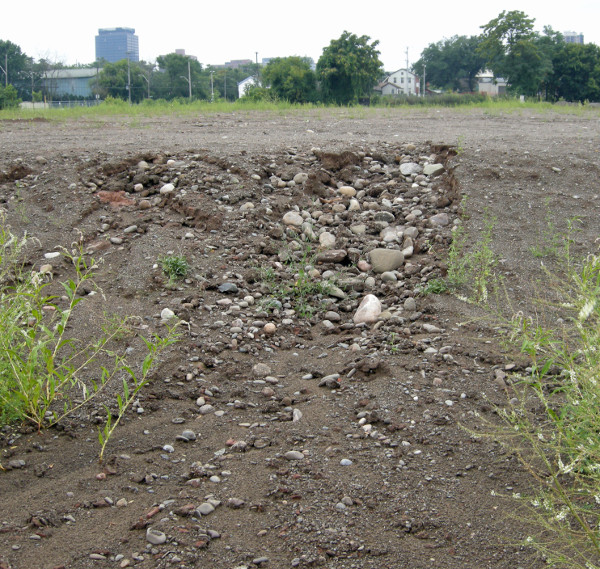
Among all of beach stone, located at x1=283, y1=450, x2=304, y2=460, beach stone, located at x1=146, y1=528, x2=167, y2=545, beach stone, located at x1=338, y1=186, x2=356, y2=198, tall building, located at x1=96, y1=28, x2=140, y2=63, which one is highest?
tall building, located at x1=96, y1=28, x2=140, y2=63

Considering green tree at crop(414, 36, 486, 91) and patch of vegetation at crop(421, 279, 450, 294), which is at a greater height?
green tree at crop(414, 36, 486, 91)

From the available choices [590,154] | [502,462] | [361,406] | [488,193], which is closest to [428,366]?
[361,406]

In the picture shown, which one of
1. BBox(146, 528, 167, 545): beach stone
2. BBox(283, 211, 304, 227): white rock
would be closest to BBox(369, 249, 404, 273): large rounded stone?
BBox(283, 211, 304, 227): white rock

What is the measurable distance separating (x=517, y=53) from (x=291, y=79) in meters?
11.4

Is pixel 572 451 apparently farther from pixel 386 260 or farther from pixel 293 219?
pixel 293 219

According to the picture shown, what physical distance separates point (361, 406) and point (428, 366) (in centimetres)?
53

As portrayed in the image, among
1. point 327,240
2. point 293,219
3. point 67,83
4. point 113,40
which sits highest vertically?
point 113,40

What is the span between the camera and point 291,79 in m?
28.2

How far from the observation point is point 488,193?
5.11 meters

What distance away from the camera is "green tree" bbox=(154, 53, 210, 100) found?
4075 centimetres

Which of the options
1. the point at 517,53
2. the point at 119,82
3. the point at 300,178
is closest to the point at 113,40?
the point at 119,82

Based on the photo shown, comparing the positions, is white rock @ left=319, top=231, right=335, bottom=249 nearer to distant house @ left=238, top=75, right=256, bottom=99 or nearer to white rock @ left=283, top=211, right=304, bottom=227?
white rock @ left=283, top=211, right=304, bottom=227

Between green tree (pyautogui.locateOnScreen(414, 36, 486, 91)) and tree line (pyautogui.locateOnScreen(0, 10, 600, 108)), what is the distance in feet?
70.6

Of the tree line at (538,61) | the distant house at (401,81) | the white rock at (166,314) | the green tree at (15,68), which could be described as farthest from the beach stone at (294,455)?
the distant house at (401,81)
